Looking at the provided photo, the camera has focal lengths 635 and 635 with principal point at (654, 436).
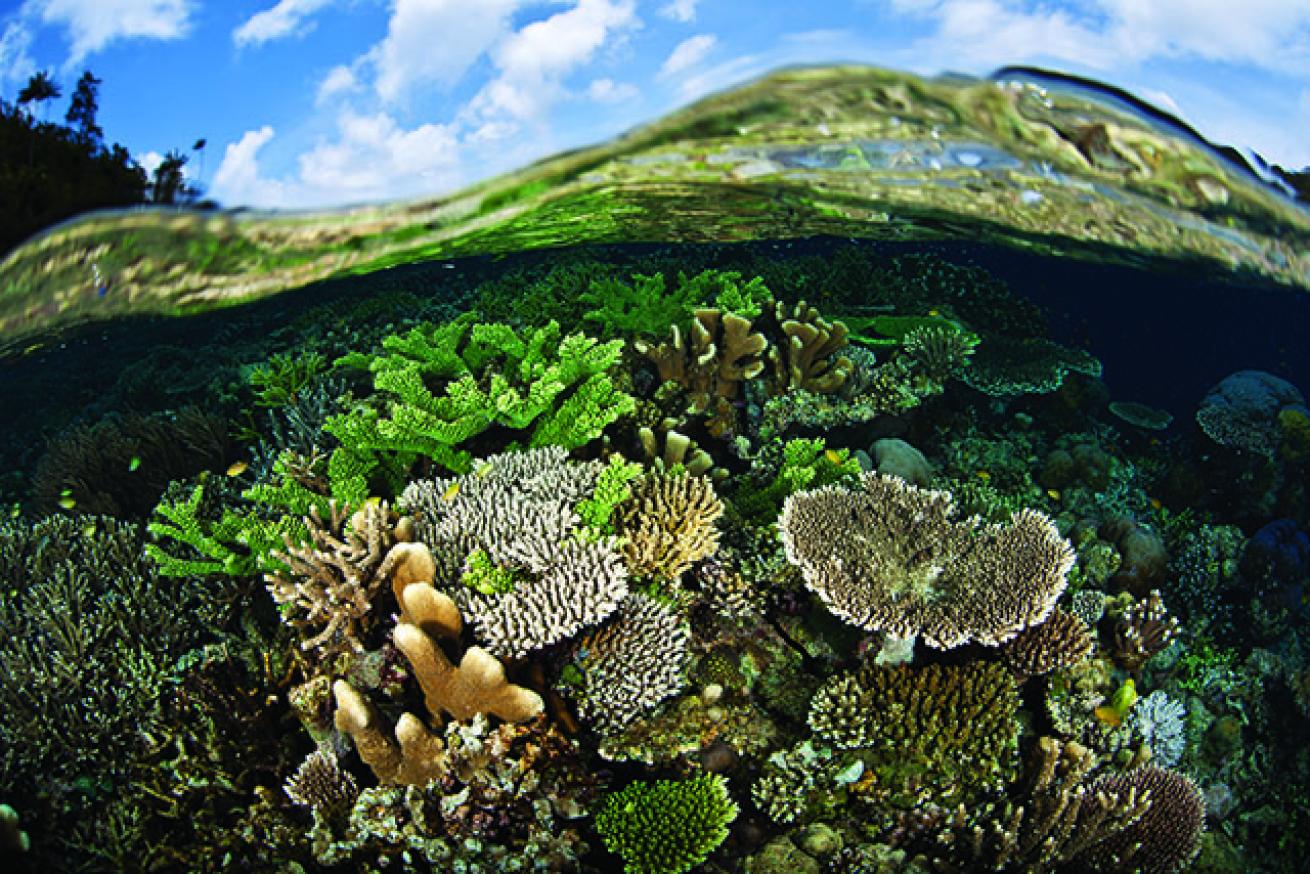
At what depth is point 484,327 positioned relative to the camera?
21.5 feet

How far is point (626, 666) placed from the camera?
3902 millimetres

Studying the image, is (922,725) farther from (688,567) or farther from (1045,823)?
(688,567)

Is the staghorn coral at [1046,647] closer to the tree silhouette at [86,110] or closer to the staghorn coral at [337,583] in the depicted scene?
the staghorn coral at [337,583]

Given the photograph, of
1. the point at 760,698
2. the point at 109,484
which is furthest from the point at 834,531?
the point at 109,484

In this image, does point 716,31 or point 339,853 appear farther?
point 716,31

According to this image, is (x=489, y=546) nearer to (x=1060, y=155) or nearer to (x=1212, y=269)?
(x=1060, y=155)

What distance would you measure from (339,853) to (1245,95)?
38.9ft

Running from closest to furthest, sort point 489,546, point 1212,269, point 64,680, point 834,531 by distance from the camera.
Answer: point 489,546 → point 834,531 → point 64,680 → point 1212,269

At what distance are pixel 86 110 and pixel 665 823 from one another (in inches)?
466

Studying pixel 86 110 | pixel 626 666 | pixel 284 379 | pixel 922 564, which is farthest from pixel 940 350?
pixel 86 110

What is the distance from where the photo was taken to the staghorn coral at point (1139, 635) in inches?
214

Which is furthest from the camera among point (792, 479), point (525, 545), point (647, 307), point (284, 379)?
point (284, 379)

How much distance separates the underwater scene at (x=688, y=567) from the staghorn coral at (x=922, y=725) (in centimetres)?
3

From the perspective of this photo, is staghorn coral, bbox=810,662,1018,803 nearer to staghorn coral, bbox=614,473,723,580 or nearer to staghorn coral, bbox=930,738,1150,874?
staghorn coral, bbox=930,738,1150,874
